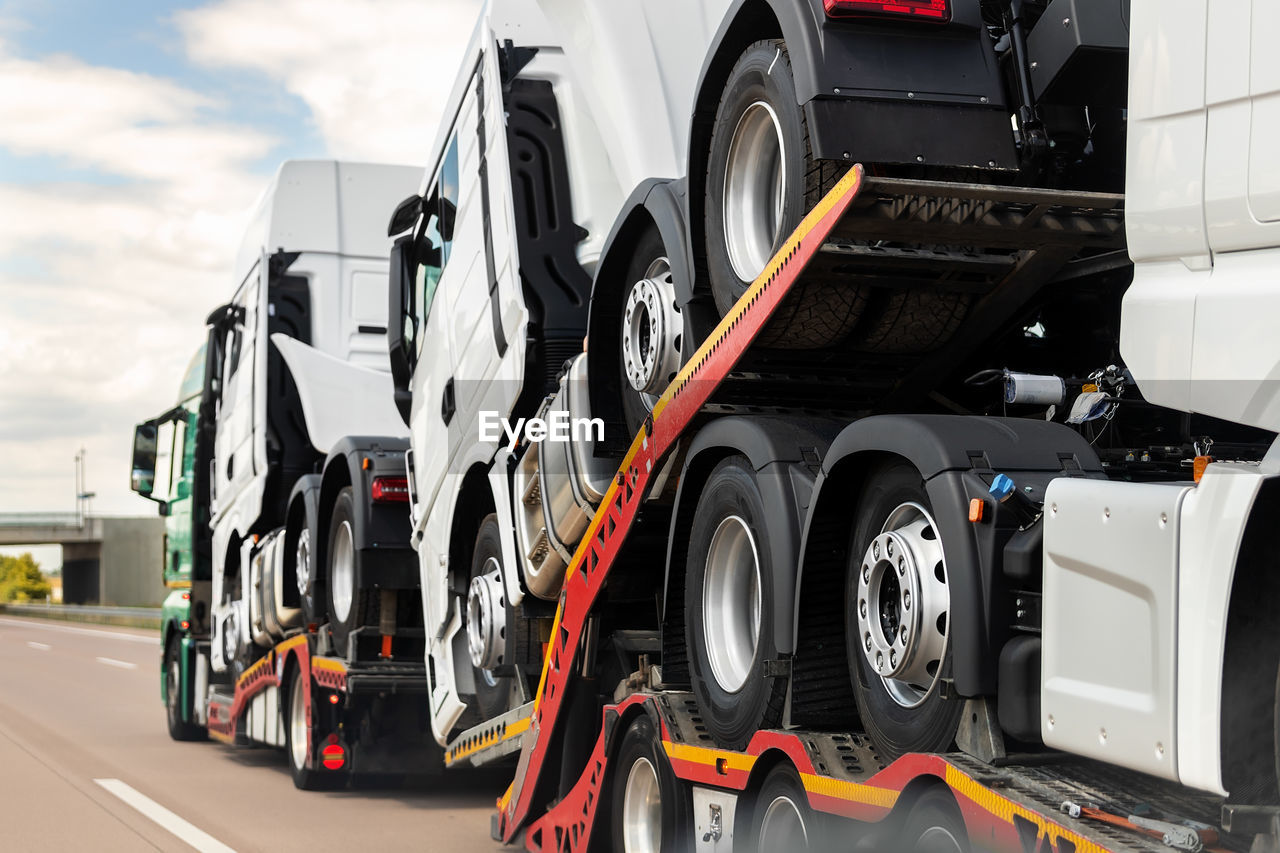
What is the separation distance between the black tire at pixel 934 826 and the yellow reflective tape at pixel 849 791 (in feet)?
0.24

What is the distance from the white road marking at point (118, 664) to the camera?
2442 centimetres

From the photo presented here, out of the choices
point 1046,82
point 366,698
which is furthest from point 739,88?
point 366,698

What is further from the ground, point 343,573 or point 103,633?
point 343,573

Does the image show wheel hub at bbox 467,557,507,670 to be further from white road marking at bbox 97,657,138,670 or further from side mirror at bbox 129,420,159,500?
white road marking at bbox 97,657,138,670

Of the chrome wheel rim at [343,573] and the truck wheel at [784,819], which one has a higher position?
the chrome wheel rim at [343,573]

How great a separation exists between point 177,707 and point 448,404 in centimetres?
742

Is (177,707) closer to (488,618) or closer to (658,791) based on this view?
(488,618)

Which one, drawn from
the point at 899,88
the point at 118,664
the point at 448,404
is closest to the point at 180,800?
the point at 448,404

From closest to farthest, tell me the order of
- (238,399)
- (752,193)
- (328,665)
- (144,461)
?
(752,193)
(328,665)
(238,399)
(144,461)

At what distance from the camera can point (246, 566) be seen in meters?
11.9

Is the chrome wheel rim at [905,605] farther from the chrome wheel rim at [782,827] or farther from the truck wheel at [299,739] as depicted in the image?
the truck wheel at [299,739]

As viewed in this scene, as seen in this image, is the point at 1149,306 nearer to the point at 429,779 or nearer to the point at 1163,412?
the point at 1163,412

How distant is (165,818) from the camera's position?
28.2ft

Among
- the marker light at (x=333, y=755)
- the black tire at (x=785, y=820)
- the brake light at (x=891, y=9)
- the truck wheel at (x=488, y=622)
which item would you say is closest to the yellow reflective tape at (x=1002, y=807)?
the black tire at (x=785, y=820)
